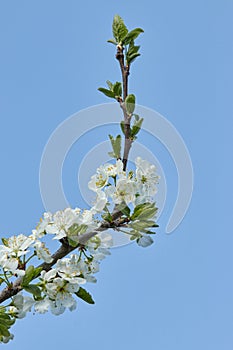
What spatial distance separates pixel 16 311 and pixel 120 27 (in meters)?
1.27

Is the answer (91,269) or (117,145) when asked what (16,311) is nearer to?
(91,269)

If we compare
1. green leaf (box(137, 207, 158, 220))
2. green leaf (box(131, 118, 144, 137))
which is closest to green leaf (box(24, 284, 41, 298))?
green leaf (box(137, 207, 158, 220))

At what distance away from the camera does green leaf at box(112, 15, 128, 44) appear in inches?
81.3

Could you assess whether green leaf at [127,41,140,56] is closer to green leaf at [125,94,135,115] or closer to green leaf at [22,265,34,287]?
green leaf at [125,94,135,115]

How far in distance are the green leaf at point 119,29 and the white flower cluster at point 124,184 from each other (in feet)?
1.85

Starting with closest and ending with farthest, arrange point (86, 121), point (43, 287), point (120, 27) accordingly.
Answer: point (43, 287) → point (120, 27) → point (86, 121)

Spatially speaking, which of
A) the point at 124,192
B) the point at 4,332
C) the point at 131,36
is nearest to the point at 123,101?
the point at 131,36

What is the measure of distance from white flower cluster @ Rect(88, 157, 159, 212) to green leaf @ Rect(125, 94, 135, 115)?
0.65ft

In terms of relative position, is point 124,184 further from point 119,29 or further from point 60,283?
point 119,29

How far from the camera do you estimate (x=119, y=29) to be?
2.07 m

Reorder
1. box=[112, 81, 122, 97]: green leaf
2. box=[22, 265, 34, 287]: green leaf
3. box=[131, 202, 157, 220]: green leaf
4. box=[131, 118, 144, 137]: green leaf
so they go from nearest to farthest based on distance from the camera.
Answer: box=[22, 265, 34, 287]: green leaf
box=[131, 202, 157, 220]: green leaf
box=[131, 118, 144, 137]: green leaf
box=[112, 81, 122, 97]: green leaf

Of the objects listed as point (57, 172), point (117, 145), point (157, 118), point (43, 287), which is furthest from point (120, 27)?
point (43, 287)

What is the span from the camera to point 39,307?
5.55 feet

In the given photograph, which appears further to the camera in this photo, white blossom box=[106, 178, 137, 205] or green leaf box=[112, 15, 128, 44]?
green leaf box=[112, 15, 128, 44]
